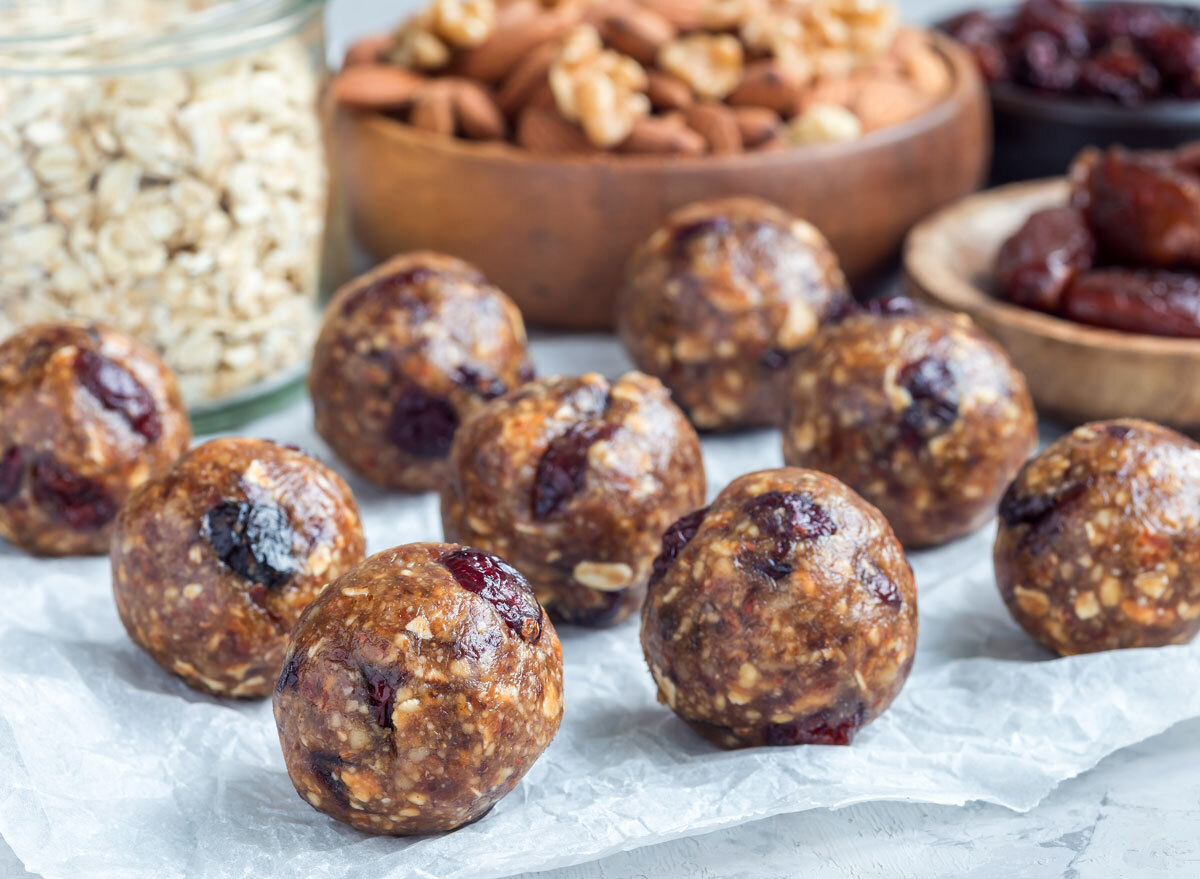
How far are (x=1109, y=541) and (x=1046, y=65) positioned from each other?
1548 mm

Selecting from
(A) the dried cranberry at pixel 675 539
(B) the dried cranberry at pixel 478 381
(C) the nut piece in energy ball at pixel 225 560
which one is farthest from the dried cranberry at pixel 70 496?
(A) the dried cranberry at pixel 675 539

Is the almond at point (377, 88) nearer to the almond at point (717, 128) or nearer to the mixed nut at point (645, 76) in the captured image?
the mixed nut at point (645, 76)

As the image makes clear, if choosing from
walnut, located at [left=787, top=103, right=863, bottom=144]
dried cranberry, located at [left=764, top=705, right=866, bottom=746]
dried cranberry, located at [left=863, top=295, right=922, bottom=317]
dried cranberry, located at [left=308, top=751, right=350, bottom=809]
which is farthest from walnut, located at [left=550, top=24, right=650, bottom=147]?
dried cranberry, located at [left=308, top=751, right=350, bottom=809]

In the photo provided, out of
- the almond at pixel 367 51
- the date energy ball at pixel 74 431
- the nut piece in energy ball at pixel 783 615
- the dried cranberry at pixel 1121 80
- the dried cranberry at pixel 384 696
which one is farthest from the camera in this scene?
the dried cranberry at pixel 1121 80

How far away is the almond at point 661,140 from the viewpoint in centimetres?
215

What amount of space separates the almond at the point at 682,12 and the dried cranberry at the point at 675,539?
1.21 metres

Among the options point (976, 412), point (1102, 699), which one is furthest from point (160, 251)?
point (1102, 699)

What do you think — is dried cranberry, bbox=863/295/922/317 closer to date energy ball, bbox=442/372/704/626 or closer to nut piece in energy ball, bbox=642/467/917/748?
date energy ball, bbox=442/372/704/626

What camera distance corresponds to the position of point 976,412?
163cm

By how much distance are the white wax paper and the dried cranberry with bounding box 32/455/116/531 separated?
0.27 ft

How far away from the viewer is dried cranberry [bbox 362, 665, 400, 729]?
1.17m

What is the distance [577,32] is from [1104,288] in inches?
36.6

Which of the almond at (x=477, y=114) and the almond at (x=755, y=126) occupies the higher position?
the almond at (x=477, y=114)

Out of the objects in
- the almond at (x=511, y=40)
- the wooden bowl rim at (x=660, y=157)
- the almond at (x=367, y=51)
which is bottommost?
the wooden bowl rim at (x=660, y=157)
